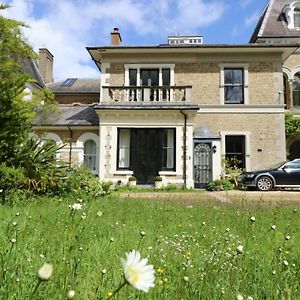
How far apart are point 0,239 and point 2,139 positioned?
14.1 feet

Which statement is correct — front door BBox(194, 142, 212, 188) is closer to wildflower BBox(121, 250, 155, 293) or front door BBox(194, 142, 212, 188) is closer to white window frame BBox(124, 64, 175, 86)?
white window frame BBox(124, 64, 175, 86)

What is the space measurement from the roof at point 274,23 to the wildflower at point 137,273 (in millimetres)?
23185

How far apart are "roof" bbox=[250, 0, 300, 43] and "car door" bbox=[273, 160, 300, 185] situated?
10.5m

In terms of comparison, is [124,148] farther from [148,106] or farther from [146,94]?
[146,94]

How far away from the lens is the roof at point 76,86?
27.5m

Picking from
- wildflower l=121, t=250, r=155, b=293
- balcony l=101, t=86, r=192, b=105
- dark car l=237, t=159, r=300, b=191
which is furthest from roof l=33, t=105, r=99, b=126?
wildflower l=121, t=250, r=155, b=293

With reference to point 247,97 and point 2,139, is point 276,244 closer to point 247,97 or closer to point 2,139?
point 2,139

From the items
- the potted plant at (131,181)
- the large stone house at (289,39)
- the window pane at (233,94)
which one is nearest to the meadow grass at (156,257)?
the potted plant at (131,181)

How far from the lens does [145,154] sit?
1750 cm

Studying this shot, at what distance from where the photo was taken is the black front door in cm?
1728

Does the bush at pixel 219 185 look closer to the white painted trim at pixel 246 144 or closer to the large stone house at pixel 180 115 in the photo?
the large stone house at pixel 180 115

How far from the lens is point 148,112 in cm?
1695

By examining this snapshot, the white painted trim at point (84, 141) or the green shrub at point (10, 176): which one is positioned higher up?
the white painted trim at point (84, 141)

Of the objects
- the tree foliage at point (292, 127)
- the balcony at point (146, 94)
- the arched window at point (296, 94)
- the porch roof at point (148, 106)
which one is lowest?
the tree foliage at point (292, 127)
